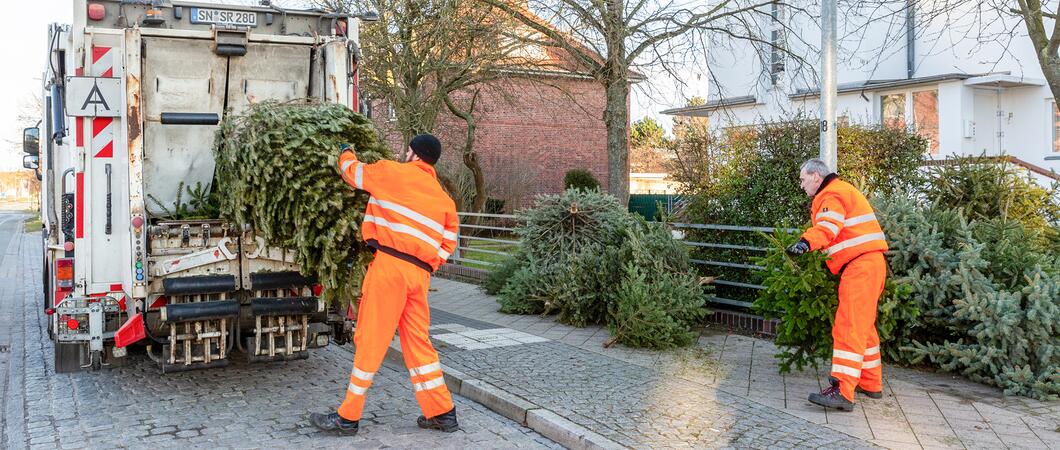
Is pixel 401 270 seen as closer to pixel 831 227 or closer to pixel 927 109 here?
pixel 831 227

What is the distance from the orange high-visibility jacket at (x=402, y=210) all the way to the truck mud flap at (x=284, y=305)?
1.13 meters

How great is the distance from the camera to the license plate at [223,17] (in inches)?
260

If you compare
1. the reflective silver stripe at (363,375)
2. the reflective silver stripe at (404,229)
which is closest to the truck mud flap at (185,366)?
the reflective silver stripe at (363,375)

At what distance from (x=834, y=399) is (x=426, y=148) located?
3.21 metres

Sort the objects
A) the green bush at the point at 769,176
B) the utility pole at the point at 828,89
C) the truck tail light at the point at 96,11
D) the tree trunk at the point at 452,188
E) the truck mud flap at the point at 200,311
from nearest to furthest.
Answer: the truck mud flap at the point at 200,311
the truck tail light at the point at 96,11
the utility pole at the point at 828,89
the green bush at the point at 769,176
the tree trunk at the point at 452,188

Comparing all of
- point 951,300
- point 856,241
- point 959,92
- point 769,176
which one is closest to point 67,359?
point 856,241

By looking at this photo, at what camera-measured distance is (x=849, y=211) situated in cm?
573

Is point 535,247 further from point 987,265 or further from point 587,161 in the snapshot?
point 587,161

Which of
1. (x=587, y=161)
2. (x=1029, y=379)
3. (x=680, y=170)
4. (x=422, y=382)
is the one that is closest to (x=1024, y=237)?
(x=1029, y=379)

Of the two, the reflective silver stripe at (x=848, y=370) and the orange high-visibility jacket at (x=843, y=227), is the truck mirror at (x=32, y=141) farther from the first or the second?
the reflective silver stripe at (x=848, y=370)

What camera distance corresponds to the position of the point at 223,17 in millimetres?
6734

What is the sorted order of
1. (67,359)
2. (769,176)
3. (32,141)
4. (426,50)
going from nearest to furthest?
1. (67,359)
2. (769,176)
3. (32,141)
4. (426,50)

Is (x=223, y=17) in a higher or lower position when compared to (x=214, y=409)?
higher

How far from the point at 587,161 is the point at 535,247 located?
20.6 m
